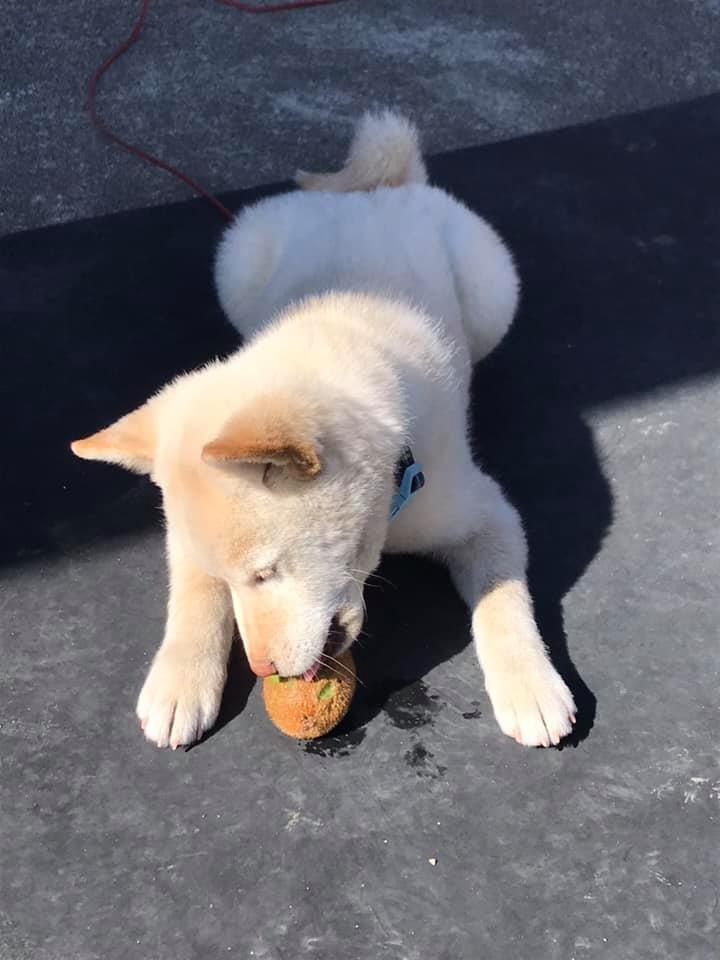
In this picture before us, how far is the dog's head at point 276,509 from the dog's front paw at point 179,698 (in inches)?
12.2

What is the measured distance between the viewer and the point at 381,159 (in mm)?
3100

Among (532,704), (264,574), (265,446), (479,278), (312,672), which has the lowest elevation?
(532,704)

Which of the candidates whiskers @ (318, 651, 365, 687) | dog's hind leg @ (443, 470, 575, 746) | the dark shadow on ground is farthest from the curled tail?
whiskers @ (318, 651, 365, 687)

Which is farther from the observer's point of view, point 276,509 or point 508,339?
point 508,339

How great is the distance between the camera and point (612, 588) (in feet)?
8.21

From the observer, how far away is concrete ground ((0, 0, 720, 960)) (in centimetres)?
193

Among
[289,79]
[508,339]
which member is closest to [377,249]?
[508,339]

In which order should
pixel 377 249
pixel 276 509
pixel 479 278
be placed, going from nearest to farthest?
pixel 276 509
pixel 377 249
pixel 479 278

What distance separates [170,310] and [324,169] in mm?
1059

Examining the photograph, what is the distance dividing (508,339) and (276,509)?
5.31 ft

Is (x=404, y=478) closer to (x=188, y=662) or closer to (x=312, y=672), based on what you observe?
(x=312, y=672)

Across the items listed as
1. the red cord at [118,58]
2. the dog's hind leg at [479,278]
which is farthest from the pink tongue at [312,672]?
the red cord at [118,58]

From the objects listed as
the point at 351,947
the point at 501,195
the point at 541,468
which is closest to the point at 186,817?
the point at 351,947

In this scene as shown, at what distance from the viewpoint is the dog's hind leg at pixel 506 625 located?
2.15 meters
